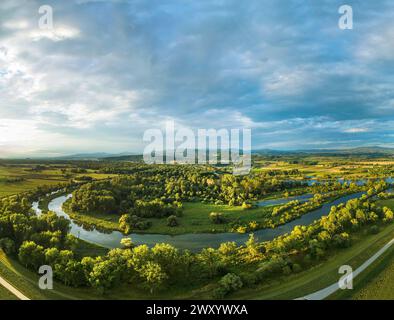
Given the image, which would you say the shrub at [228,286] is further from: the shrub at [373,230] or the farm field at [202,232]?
the shrub at [373,230]

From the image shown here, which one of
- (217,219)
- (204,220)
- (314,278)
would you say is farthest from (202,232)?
(314,278)

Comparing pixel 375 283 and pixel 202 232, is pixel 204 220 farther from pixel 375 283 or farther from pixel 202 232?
pixel 375 283

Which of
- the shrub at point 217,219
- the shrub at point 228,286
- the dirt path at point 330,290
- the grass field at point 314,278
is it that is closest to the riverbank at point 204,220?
the shrub at point 217,219

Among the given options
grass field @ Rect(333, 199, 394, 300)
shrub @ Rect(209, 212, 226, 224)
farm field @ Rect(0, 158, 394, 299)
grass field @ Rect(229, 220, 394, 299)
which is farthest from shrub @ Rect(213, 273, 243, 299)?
shrub @ Rect(209, 212, 226, 224)

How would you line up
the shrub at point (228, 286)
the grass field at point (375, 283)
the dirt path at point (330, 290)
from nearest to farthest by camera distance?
the dirt path at point (330, 290)
the grass field at point (375, 283)
the shrub at point (228, 286)

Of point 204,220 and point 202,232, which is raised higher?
point 204,220

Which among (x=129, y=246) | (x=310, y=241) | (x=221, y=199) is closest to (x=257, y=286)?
(x=310, y=241)

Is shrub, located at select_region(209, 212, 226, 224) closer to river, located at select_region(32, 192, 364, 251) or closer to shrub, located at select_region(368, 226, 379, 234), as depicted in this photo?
river, located at select_region(32, 192, 364, 251)

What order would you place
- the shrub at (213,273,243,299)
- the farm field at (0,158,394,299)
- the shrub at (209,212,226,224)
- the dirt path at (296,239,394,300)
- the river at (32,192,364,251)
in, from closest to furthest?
the dirt path at (296,239,394,300), the shrub at (213,273,243,299), the farm field at (0,158,394,299), the river at (32,192,364,251), the shrub at (209,212,226,224)

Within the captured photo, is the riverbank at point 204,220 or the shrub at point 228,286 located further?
the riverbank at point 204,220

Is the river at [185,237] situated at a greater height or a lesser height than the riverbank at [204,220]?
lesser
